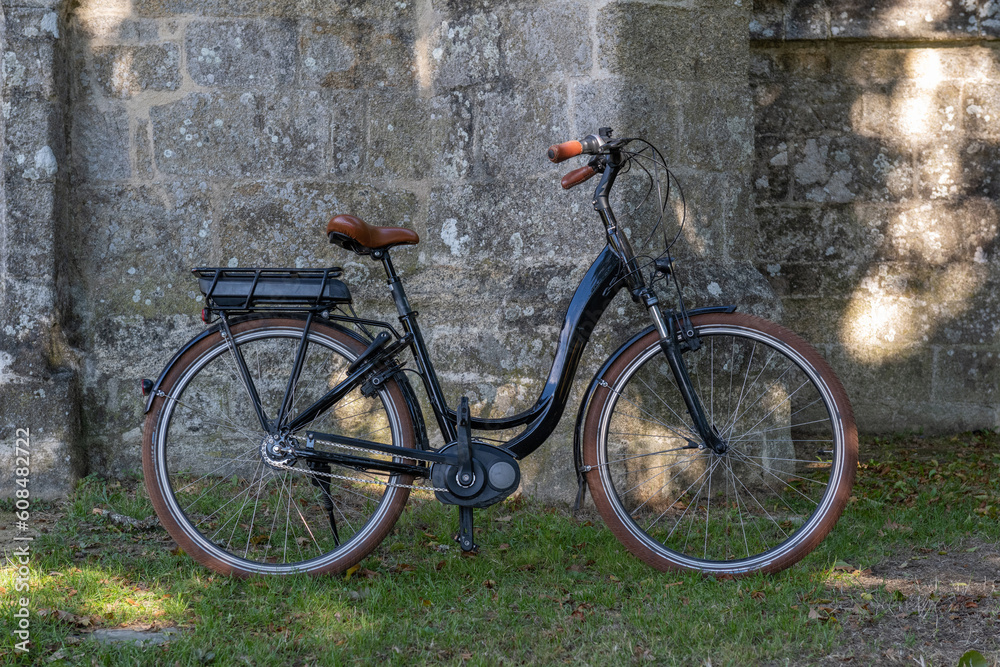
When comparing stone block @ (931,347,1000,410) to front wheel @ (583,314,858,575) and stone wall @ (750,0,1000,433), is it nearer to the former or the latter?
stone wall @ (750,0,1000,433)

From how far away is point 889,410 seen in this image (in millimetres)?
5129

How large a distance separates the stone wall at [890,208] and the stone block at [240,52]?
265 cm

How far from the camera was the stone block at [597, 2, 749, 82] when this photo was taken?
375cm

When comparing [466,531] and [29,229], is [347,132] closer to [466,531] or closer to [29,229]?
[29,229]

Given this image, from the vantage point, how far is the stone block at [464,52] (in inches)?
155

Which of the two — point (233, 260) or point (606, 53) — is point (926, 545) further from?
point (233, 260)

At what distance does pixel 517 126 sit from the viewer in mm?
3928

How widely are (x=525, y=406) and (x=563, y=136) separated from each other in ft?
3.90

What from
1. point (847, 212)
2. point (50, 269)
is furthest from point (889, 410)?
point (50, 269)

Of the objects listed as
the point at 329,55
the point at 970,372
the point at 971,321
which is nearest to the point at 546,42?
the point at 329,55

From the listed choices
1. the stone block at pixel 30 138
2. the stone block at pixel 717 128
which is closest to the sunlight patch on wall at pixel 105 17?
the stone block at pixel 30 138

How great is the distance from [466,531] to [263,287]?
109cm

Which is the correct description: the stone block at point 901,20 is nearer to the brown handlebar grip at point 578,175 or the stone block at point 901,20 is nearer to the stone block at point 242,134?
the brown handlebar grip at point 578,175

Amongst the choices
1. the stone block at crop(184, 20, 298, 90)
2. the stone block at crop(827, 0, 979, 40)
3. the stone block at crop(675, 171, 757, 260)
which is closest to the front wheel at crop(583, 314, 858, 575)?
the stone block at crop(675, 171, 757, 260)
